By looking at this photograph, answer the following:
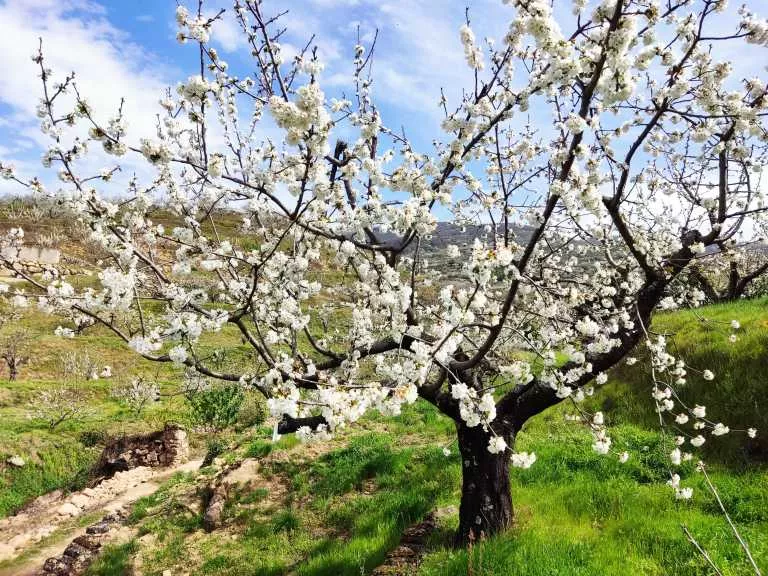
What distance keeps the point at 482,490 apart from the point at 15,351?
27063mm

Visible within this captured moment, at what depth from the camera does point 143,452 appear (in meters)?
16.5

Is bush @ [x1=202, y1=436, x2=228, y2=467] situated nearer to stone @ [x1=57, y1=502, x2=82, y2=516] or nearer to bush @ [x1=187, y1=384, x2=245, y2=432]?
bush @ [x1=187, y1=384, x2=245, y2=432]

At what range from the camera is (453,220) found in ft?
27.3

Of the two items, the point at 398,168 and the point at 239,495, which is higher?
the point at 398,168

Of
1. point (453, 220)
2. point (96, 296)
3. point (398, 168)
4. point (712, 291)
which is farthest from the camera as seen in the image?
point (712, 291)

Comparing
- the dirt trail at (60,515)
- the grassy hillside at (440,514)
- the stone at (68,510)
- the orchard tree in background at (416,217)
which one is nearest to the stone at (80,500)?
the dirt trail at (60,515)

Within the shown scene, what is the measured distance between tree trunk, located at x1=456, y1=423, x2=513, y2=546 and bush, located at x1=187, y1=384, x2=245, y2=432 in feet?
42.9

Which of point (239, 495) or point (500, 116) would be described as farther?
point (239, 495)

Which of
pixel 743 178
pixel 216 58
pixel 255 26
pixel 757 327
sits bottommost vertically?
pixel 757 327

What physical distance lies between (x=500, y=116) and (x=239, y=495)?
9408 millimetres

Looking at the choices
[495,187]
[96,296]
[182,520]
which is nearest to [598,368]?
[495,187]

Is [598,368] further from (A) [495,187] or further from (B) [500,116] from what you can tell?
(B) [500,116]

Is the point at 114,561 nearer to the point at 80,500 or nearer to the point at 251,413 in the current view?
→ the point at 80,500

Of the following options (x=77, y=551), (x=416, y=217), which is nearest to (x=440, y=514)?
(x=416, y=217)
